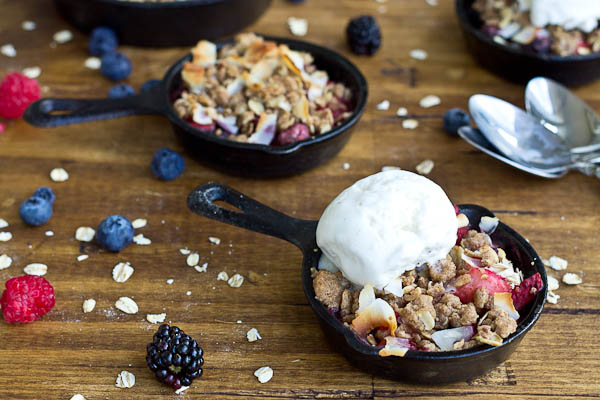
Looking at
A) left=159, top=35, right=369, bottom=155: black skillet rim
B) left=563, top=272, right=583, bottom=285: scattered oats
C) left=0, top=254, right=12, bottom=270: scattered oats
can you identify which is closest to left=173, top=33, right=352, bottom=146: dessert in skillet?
left=159, top=35, right=369, bottom=155: black skillet rim

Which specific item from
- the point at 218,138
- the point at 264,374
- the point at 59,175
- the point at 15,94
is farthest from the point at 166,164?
the point at 264,374

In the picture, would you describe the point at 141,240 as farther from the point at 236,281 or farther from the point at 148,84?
the point at 148,84

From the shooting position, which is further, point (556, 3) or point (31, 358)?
point (556, 3)

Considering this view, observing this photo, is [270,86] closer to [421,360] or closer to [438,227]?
[438,227]

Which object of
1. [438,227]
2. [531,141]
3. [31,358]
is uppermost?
[438,227]

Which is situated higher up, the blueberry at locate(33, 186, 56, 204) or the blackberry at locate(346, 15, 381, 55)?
the blackberry at locate(346, 15, 381, 55)

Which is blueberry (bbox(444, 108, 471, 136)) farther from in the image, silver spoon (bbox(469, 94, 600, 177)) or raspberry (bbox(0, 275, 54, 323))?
raspberry (bbox(0, 275, 54, 323))

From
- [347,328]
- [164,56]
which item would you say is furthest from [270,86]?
[347,328]
